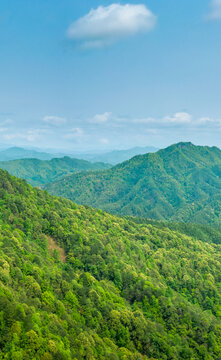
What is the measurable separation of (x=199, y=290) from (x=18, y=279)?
108 metres

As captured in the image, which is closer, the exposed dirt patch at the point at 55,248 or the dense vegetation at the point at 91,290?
the dense vegetation at the point at 91,290

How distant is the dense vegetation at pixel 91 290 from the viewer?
63625 mm

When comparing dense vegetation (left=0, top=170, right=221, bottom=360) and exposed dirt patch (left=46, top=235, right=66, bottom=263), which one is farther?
exposed dirt patch (left=46, top=235, right=66, bottom=263)

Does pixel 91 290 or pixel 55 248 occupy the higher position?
pixel 55 248

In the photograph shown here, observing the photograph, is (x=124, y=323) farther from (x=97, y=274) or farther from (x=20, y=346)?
(x=20, y=346)

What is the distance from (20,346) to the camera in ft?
179

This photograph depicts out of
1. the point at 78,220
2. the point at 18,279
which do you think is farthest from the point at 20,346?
the point at 78,220

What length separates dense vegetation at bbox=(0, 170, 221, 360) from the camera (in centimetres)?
6362

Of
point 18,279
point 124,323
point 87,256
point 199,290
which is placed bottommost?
point 199,290

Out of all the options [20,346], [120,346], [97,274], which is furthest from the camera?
[97,274]

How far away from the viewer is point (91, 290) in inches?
3752

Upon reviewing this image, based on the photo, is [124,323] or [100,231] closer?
[124,323]

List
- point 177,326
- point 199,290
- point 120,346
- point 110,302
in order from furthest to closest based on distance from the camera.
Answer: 1. point 199,290
2. point 177,326
3. point 110,302
4. point 120,346

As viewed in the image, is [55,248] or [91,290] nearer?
[91,290]
